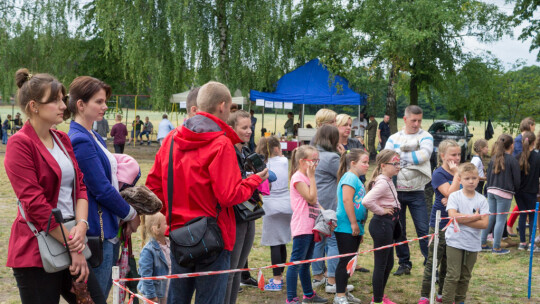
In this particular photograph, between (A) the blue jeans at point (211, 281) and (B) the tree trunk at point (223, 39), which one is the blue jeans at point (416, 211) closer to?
(A) the blue jeans at point (211, 281)

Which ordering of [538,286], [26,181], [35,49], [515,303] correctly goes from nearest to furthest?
[26,181] < [515,303] < [538,286] < [35,49]

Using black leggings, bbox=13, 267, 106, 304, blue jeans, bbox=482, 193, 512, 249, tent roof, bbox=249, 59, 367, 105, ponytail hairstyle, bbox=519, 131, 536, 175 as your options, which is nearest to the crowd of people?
black leggings, bbox=13, 267, 106, 304

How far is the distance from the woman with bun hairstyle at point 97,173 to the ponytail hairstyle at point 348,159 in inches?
102

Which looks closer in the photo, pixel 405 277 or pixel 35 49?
pixel 405 277

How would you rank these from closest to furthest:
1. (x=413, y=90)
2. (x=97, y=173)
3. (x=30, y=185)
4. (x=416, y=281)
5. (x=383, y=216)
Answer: (x=30, y=185) → (x=97, y=173) → (x=383, y=216) → (x=416, y=281) → (x=413, y=90)

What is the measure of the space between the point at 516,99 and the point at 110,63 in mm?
19983

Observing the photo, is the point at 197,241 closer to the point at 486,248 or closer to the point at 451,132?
the point at 486,248

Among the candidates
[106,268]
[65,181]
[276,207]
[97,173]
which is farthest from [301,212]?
[65,181]

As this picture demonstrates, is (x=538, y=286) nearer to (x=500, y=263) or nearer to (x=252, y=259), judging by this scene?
(x=500, y=263)

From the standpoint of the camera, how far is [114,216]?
342 cm

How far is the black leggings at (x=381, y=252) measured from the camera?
528 cm

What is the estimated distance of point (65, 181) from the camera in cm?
302

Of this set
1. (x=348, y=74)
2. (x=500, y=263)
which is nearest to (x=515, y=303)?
(x=500, y=263)

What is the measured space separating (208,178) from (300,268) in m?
2.41
